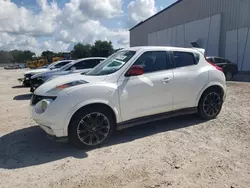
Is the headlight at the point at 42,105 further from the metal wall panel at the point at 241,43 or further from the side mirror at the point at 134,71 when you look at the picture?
the metal wall panel at the point at 241,43

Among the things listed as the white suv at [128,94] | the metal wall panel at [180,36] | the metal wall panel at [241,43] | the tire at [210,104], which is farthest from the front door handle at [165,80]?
the metal wall panel at [180,36]

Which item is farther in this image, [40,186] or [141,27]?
[141,27]

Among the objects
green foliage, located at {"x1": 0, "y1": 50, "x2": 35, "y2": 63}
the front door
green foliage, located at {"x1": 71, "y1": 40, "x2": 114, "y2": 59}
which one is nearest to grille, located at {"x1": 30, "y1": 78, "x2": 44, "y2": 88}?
the front door

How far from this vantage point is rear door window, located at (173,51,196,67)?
5.23 meters

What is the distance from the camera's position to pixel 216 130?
501 cm

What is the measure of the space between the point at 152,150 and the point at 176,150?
16.3 inches

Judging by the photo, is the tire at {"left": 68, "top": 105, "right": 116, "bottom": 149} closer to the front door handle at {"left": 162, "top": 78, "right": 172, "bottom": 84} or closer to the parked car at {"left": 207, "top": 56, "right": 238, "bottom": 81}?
the front door handle at {"left": 162, "top": 78, "right": 172, "bottom": 84}

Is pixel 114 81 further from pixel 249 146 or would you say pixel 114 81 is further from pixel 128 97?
pixel 249 146

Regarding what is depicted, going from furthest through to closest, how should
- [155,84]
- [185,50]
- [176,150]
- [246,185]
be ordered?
[185,50] < [155,84] < [176,150] < [246,185]

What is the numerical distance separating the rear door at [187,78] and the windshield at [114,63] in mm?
1049

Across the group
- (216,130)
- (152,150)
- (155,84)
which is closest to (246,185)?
(152,150)

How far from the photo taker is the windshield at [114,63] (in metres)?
4.73

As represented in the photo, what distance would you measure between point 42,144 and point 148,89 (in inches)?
92.1

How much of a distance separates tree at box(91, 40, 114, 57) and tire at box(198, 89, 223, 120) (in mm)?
58682
